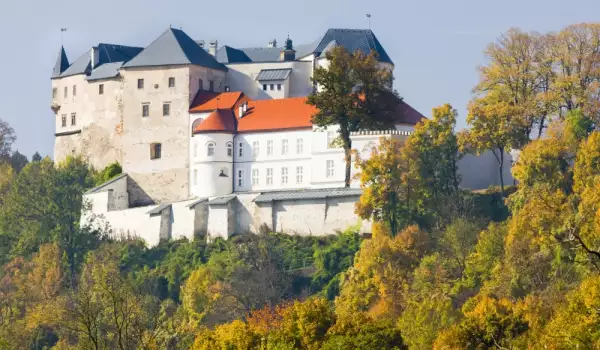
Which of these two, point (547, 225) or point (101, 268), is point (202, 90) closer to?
point (101, 268)

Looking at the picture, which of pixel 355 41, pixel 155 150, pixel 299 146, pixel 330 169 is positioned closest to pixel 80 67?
pixel 155 150

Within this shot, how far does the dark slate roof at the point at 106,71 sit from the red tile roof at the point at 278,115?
1059 cm

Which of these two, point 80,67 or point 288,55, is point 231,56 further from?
point 80,67

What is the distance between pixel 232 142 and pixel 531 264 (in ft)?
62.3

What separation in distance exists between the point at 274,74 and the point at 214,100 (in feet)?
11.5

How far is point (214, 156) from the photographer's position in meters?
89.1

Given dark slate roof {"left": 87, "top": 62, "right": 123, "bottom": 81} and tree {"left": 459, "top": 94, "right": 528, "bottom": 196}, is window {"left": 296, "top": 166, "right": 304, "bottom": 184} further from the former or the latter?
dark slate roof {"left": 87, "top": 62, "right": 123, "bottom": 81}

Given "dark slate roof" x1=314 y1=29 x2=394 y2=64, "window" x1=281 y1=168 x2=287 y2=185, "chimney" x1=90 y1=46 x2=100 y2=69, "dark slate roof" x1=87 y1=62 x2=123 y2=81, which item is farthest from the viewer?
"chimney" x1=90 y1=46 x2=100 y2=69

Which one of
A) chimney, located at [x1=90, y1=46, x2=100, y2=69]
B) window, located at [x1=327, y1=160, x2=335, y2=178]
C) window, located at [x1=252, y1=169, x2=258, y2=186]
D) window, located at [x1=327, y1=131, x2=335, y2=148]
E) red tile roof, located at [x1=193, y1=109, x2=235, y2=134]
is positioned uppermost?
chimney, located at [x1=90, y1=46, x2=100, y2=69]

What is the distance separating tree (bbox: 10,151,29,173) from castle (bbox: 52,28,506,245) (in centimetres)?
1294

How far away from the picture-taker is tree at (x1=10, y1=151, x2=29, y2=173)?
114875 millimetres

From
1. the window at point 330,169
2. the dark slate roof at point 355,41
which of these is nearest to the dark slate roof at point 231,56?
the dark slate roof at point 355,41

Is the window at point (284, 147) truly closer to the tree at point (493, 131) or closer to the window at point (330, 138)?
the window at point (330, 138)

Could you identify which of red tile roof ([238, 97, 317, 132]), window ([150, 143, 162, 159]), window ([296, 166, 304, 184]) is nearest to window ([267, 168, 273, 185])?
window ([296, 166, 304, 184])
